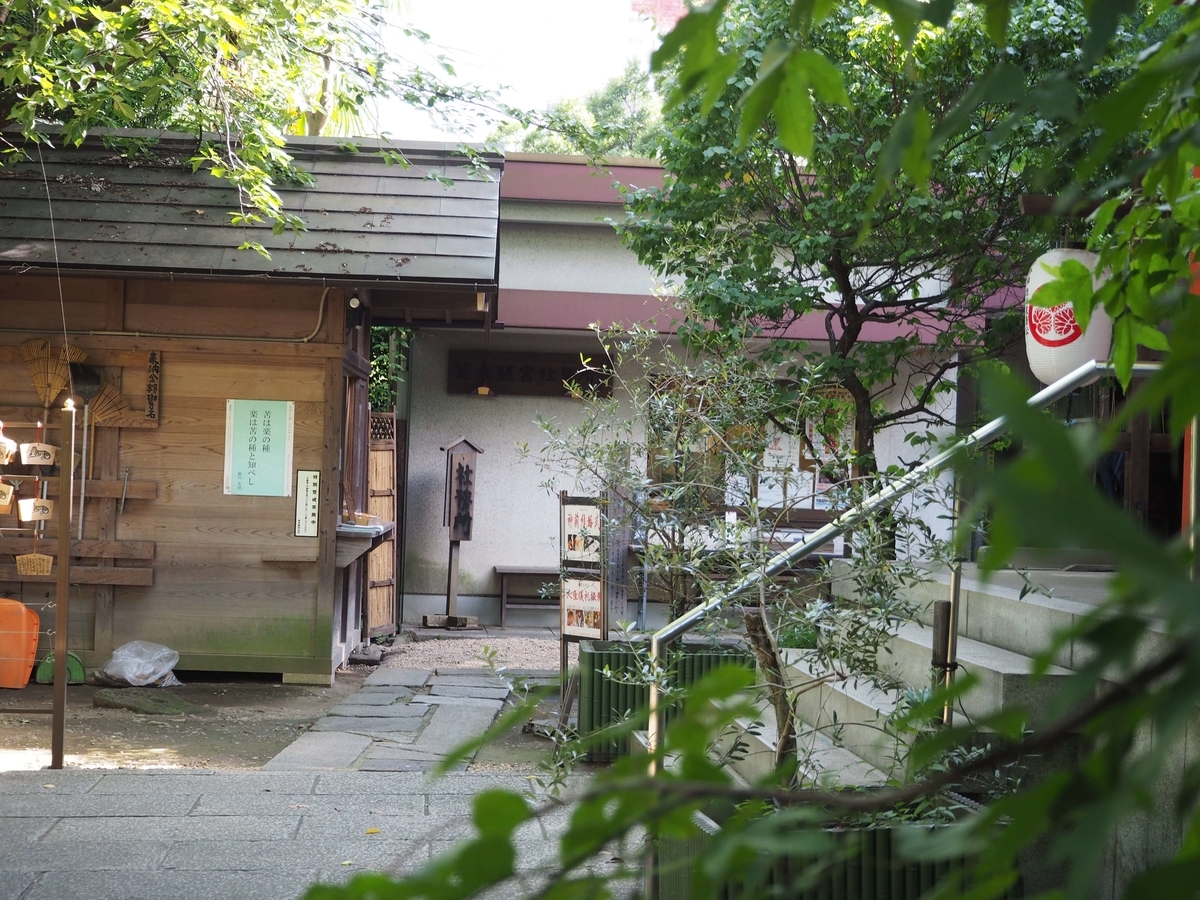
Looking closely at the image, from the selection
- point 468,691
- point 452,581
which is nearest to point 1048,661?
point 468,691

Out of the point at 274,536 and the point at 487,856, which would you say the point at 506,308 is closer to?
the point at 274,536

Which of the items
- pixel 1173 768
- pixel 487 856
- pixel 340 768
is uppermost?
pixel 487 856

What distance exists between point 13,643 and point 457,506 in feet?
16.0

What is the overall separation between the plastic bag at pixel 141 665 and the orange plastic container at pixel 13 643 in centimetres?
60

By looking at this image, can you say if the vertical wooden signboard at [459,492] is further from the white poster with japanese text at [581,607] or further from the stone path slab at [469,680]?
the white poster with japanese text at [581,607]

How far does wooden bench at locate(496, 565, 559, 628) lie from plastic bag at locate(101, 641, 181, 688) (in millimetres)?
4505

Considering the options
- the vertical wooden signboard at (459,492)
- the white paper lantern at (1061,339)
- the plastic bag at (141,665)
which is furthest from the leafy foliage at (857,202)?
the plastic bag at (141,665)

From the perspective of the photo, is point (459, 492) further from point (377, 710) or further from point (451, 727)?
point (451, 727)

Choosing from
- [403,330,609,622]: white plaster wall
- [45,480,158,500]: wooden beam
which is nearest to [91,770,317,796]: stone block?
[45,480,158,500]: wooden beam

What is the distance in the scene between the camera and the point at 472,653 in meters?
10.7

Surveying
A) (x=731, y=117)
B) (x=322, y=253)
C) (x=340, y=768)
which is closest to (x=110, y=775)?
(x=340, y=768)

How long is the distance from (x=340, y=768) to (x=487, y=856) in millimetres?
5925

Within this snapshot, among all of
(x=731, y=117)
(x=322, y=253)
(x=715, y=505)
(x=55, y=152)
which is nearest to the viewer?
(x=715, y=505)

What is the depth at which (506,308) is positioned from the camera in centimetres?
1188
